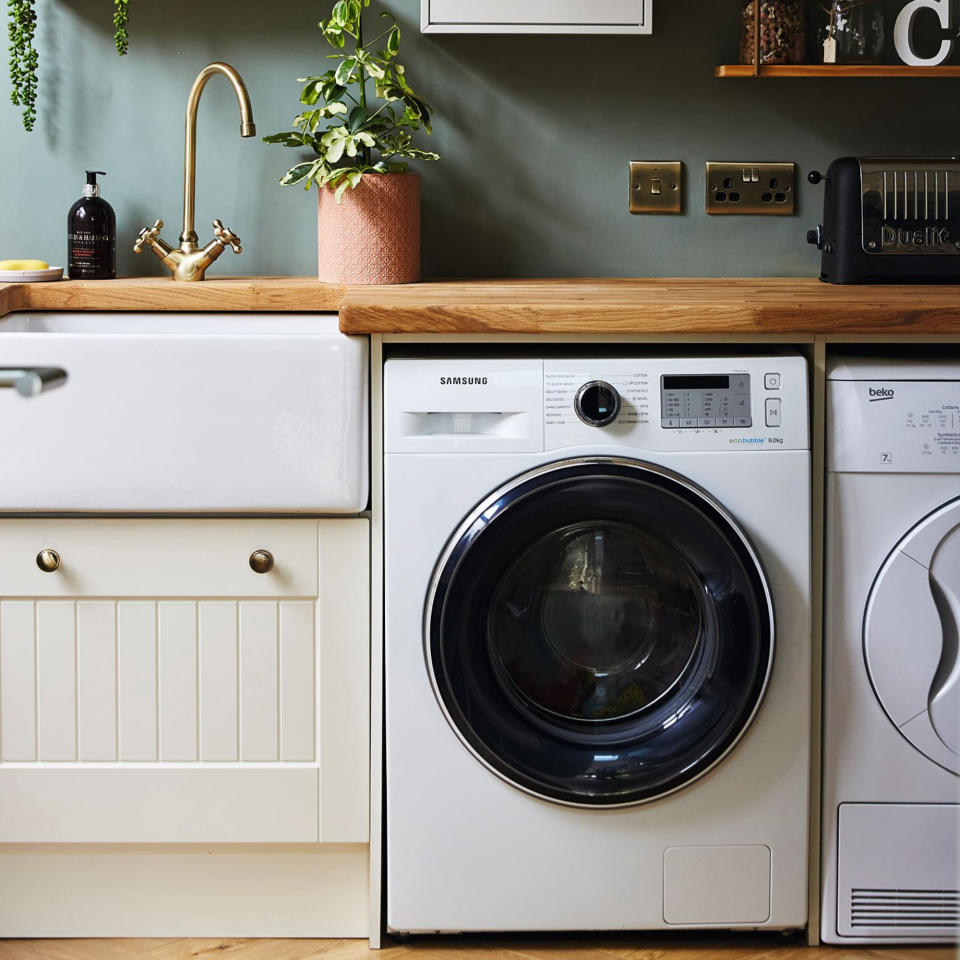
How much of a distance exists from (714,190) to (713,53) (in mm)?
256

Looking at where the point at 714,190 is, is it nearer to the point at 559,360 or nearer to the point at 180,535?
the point at 559,360

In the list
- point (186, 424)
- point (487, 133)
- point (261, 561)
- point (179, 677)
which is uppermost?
point (487, 133)

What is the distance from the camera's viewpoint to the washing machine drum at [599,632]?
1602 millimetres

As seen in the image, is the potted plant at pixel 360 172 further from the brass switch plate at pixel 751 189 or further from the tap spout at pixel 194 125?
the brass switch plate at pixel 751 189

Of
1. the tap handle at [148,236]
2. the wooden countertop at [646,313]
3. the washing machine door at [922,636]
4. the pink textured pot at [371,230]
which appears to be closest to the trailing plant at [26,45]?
the tap handle at [148,236]

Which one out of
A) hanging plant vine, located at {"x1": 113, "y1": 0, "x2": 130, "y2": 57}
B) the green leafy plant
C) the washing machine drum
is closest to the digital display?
the washing machine drum

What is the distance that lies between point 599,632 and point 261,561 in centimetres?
49

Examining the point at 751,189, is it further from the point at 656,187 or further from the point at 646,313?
the point at 646,313

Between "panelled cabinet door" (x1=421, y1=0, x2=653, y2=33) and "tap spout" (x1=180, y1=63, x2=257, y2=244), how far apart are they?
0.35 metres

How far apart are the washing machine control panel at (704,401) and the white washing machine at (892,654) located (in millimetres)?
136

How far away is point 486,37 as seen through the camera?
2.25 meters

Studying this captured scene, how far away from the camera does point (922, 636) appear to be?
1659 mm

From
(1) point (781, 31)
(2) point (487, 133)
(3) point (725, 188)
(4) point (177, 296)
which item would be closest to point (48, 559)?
(4) point (177, 296)

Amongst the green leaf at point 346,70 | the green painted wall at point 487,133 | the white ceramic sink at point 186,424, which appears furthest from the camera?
the green painted wall at point 487,133
